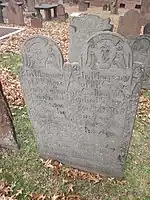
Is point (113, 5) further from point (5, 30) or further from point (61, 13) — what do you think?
point (5, 30)

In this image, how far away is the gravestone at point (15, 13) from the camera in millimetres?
11807

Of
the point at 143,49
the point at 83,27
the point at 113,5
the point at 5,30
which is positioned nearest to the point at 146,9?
the point at 113,5

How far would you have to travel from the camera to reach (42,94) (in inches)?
133

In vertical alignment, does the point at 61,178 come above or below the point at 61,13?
below

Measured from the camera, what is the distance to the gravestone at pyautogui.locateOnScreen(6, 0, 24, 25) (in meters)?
11.8

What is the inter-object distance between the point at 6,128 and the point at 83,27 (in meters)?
3.22

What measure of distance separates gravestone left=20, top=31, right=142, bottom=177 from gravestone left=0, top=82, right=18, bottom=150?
0.40 m

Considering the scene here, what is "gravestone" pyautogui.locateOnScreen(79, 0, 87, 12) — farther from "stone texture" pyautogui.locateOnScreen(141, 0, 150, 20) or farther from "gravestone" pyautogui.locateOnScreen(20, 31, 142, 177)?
"gravestone" pyautogui.locateOnScreen(20, 31, 142, 177)

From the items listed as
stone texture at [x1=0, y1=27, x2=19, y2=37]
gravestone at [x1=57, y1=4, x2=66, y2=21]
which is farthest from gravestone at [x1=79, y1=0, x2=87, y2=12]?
stone texture at [x1=0, y1=27, x2=19, y2=37]

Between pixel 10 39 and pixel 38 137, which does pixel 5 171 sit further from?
pixel 10 39

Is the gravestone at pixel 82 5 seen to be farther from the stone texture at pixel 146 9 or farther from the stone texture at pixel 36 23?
the stone texture at pixel 36 23

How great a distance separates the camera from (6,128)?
391cm

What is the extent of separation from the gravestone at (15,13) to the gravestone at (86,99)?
969cm

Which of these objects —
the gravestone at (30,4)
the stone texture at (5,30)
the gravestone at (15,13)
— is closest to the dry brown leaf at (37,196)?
the stone texture at (5,30)
